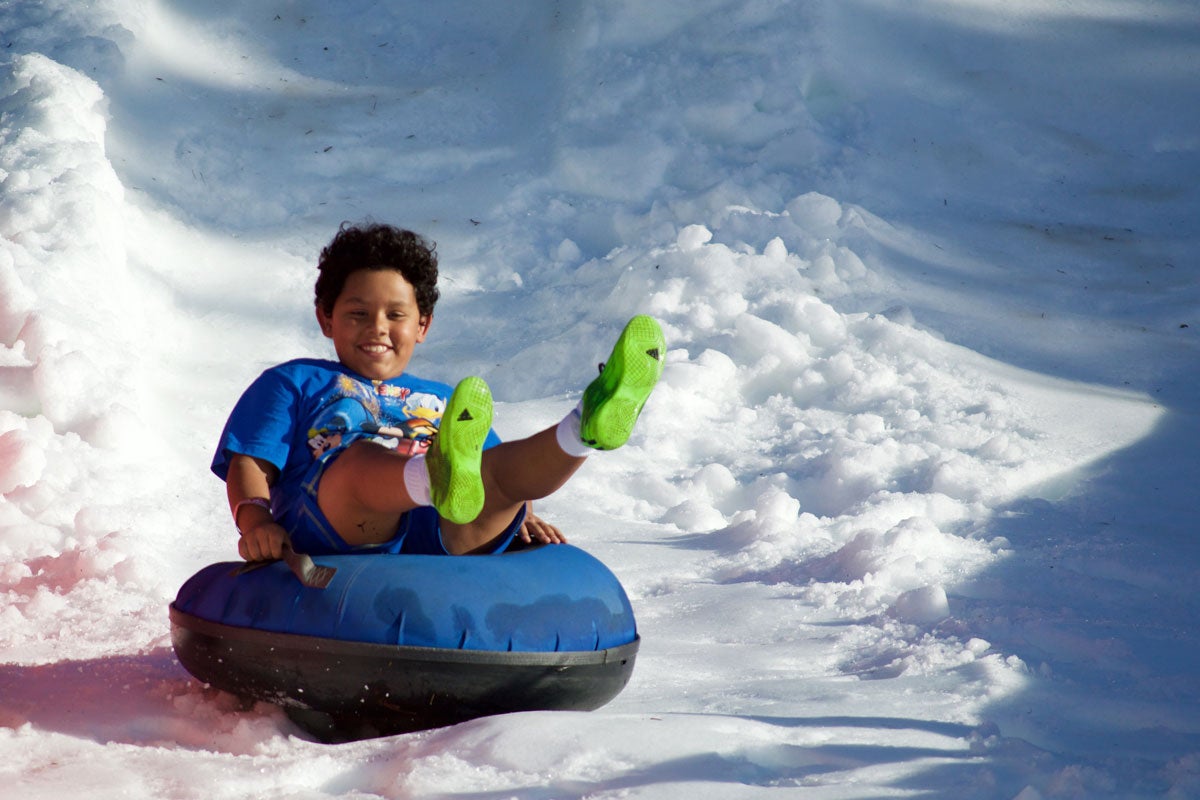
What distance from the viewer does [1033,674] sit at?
2.69 m

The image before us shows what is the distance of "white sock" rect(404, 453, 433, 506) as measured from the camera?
7.39ft

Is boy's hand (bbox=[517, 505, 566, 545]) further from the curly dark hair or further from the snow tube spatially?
the curly dark hair

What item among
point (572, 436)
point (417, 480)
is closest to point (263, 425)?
point (417, 480)

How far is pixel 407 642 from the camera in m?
2.26

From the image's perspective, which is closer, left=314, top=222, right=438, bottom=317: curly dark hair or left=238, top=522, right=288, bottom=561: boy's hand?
left=238, top=522, right=288, bottom=561: boy's hand

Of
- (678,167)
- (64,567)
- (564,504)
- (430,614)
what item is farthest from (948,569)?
(678,167)

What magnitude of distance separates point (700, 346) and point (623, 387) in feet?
10.1

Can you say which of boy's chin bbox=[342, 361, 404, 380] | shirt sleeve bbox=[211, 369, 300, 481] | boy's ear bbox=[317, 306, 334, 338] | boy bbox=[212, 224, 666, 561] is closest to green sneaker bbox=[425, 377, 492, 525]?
boy bbox=[212, 224, 666, 561]

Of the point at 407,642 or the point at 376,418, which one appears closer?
the point at 407,642

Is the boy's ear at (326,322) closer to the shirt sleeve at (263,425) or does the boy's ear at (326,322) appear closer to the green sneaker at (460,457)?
the shirt sleeve at (263,425)

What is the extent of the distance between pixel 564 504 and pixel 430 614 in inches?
84.1

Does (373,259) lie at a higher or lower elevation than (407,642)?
higher

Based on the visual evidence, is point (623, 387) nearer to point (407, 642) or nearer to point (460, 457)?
point (460, 457)

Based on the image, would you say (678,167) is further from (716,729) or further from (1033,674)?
(716,729)
